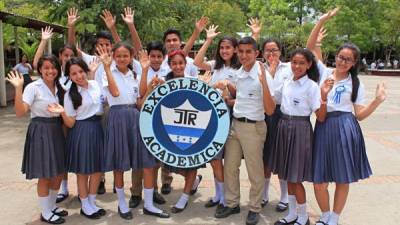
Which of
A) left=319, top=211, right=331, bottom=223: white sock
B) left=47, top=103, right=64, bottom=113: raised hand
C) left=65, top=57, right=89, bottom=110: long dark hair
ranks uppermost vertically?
left=65, top=57, right=89, bottom=110: long dark hair

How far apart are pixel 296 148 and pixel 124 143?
5.60ft

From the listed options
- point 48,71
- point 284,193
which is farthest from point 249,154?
point 48,71

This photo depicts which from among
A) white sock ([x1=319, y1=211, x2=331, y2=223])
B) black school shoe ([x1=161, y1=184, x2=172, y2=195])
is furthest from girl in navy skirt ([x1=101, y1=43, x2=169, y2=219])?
white sock ([x1=319, y1=211, x2=331, y2=223])

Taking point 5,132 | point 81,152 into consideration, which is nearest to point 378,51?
point 5,132

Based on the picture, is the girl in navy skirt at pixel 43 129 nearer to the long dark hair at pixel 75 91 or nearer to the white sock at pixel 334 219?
the long dark hair at pixel 75 91

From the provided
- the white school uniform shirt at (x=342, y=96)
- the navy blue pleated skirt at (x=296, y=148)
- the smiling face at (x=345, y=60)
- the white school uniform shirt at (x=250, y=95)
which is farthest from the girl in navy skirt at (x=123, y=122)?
the smiling face at (x=345, y=60)

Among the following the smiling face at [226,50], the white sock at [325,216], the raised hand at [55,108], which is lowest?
the white sock at [325,216]

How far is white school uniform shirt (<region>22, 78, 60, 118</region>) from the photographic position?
4145 millimetres

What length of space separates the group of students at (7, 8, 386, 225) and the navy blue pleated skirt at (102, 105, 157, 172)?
0.4 inches

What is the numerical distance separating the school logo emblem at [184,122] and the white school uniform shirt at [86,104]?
1.60 ft

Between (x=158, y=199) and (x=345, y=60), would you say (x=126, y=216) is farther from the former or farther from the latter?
(x=345, y=60)

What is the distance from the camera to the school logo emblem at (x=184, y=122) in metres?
4.34

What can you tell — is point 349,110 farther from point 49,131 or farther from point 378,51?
point 378,51

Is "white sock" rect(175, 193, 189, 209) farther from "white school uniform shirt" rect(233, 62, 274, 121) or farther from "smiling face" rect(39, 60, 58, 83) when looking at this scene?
"smiling face" rect(39, 60, 58, 83)
